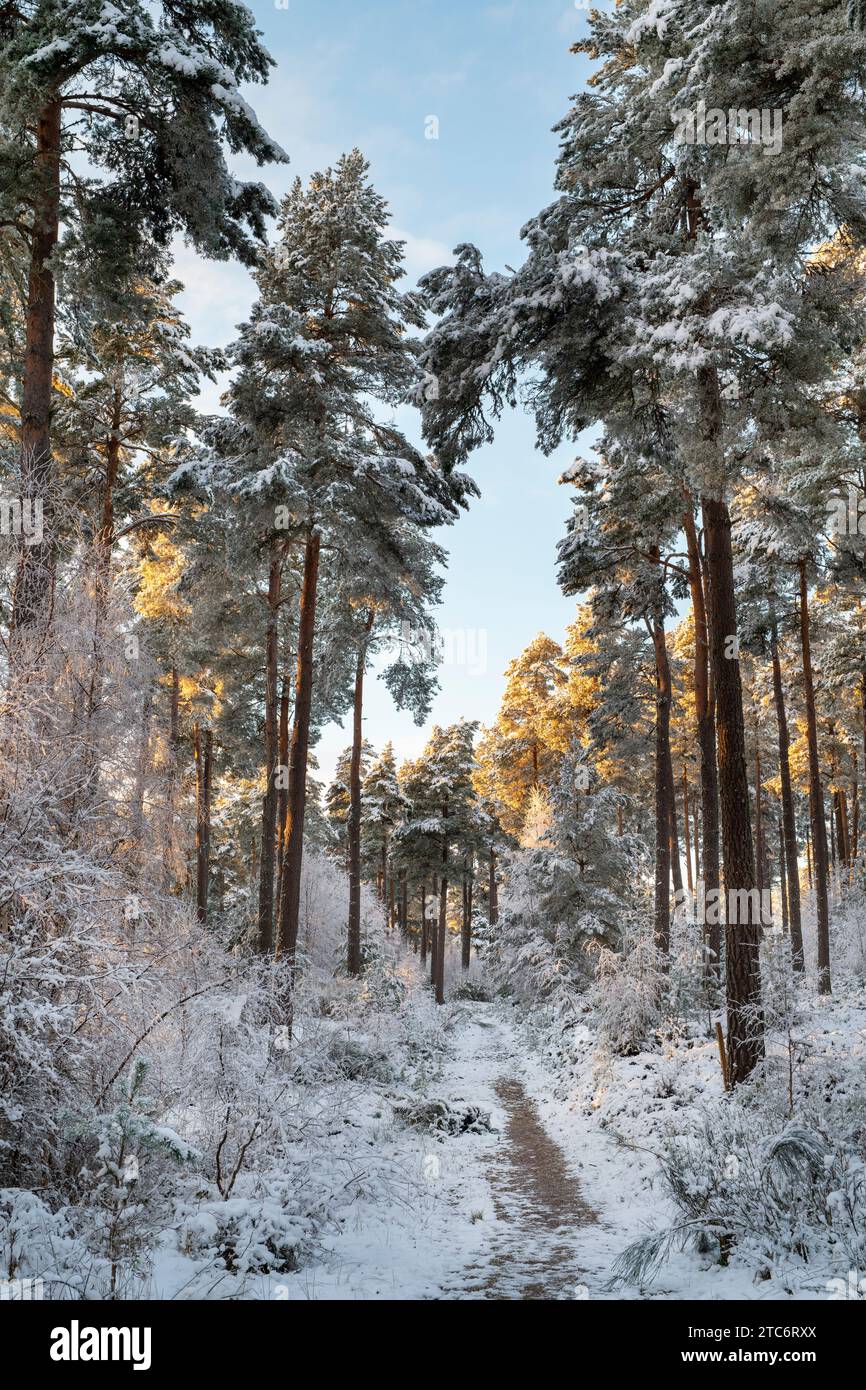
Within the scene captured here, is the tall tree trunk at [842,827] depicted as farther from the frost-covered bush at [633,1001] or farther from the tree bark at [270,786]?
the tree bark at [270,786]

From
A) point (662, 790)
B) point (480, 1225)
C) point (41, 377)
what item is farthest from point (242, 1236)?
point (662, 790)

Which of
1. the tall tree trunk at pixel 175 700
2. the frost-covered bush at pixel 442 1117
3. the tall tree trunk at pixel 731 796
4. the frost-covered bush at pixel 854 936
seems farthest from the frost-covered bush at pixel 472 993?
the tall tree trunk at pixel 731 796

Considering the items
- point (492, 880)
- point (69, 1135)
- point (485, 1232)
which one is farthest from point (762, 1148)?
point (492, 880)

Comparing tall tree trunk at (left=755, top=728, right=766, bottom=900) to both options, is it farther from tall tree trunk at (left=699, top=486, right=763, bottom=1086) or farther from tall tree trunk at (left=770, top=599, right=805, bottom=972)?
tall tree trunk at (left=699, top=486, right=763, bottom=1086)

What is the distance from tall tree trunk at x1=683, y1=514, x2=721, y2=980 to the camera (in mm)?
12914

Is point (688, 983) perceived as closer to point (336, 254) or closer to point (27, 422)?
point (27, 422)

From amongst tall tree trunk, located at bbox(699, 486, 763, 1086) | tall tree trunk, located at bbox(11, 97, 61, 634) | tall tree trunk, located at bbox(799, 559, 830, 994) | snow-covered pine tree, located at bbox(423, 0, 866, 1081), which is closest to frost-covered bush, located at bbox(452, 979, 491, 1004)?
tall tree trunk, located at bbox(799, 559, 830, 994)

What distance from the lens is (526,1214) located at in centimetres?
734

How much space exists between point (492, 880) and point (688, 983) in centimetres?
2841

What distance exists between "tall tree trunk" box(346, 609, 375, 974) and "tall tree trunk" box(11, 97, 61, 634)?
9.11 meters

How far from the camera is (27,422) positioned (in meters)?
8.55

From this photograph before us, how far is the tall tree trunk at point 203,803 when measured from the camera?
24672 mm

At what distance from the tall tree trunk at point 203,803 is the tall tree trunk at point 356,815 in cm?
669

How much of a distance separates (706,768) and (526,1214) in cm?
788
